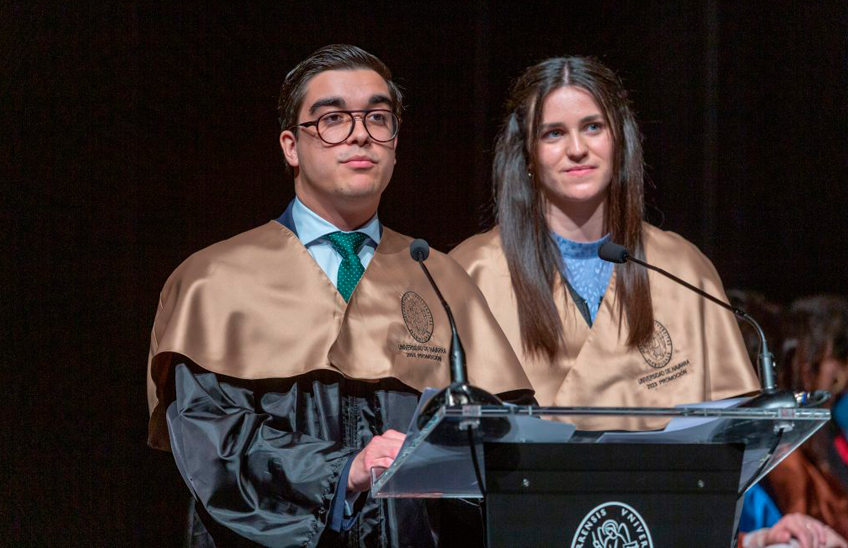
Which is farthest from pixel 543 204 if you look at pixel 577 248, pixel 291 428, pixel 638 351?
pixel 291 428

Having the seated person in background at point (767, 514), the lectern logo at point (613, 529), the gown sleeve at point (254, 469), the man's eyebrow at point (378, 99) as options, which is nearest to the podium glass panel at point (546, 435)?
the lectern logo at point (613, 529)

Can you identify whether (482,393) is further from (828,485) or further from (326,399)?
(828,485)

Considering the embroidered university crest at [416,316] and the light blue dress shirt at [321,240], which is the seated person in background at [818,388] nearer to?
the embroidered university crest at [416,316]

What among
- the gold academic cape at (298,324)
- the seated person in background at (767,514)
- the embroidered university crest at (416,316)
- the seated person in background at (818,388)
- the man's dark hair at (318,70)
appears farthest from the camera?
the seated person in background at (818,388)

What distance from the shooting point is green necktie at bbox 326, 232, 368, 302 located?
3.13 metres

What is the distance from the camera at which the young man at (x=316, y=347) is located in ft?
8.87

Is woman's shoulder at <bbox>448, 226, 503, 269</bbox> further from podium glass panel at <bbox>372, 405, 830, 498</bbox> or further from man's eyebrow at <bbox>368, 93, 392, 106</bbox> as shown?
podium glass panel at <bbox>372, 405, 830, 498</bbox>

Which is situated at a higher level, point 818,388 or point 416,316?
point 416,316

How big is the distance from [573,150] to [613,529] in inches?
70.2

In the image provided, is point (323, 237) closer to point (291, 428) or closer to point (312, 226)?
point (312, 226)

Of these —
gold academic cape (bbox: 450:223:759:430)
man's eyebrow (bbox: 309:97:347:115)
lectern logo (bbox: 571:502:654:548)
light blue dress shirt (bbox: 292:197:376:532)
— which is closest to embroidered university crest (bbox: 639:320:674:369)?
gold academic cape (bbox: 450:223:759:430)

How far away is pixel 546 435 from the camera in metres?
2.05

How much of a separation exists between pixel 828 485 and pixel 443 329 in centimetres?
183

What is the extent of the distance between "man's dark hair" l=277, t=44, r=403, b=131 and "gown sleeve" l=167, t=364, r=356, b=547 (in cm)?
90
